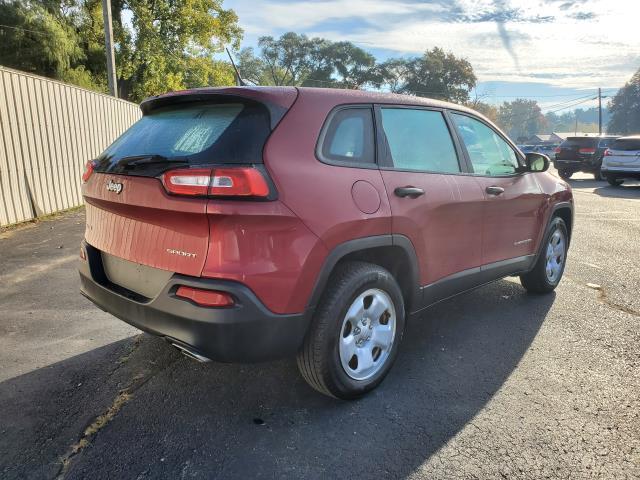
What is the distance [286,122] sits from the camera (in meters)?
2.48

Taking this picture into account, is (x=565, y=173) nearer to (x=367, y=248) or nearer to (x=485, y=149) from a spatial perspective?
(x=485, y=149)

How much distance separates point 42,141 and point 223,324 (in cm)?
798

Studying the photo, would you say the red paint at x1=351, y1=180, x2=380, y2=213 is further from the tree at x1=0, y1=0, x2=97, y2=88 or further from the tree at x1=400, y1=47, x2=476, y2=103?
the tree at x1=400, y1=47, x2=476, y2=103

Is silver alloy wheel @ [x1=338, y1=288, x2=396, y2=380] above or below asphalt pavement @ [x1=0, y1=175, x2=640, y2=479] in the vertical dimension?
above

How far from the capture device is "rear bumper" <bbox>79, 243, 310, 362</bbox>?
7.36ft

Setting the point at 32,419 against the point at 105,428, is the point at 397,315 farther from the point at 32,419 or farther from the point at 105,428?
the point at 32,419

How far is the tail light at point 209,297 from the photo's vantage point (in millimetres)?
2236

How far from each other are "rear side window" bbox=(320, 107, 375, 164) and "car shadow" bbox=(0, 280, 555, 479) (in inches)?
56.0

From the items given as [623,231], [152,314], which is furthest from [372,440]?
[623,231]

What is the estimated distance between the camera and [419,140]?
329 centimetres

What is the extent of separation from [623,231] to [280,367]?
289 inches

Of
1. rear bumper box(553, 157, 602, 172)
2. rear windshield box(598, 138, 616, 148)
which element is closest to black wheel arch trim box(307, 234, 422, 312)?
rear bumper box(553, 157, 602, 172)

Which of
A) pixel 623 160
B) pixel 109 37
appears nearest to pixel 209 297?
pixel 109 37

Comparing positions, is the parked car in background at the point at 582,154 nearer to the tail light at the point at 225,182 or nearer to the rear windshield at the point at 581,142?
the rear windshield at the point at 581,142
